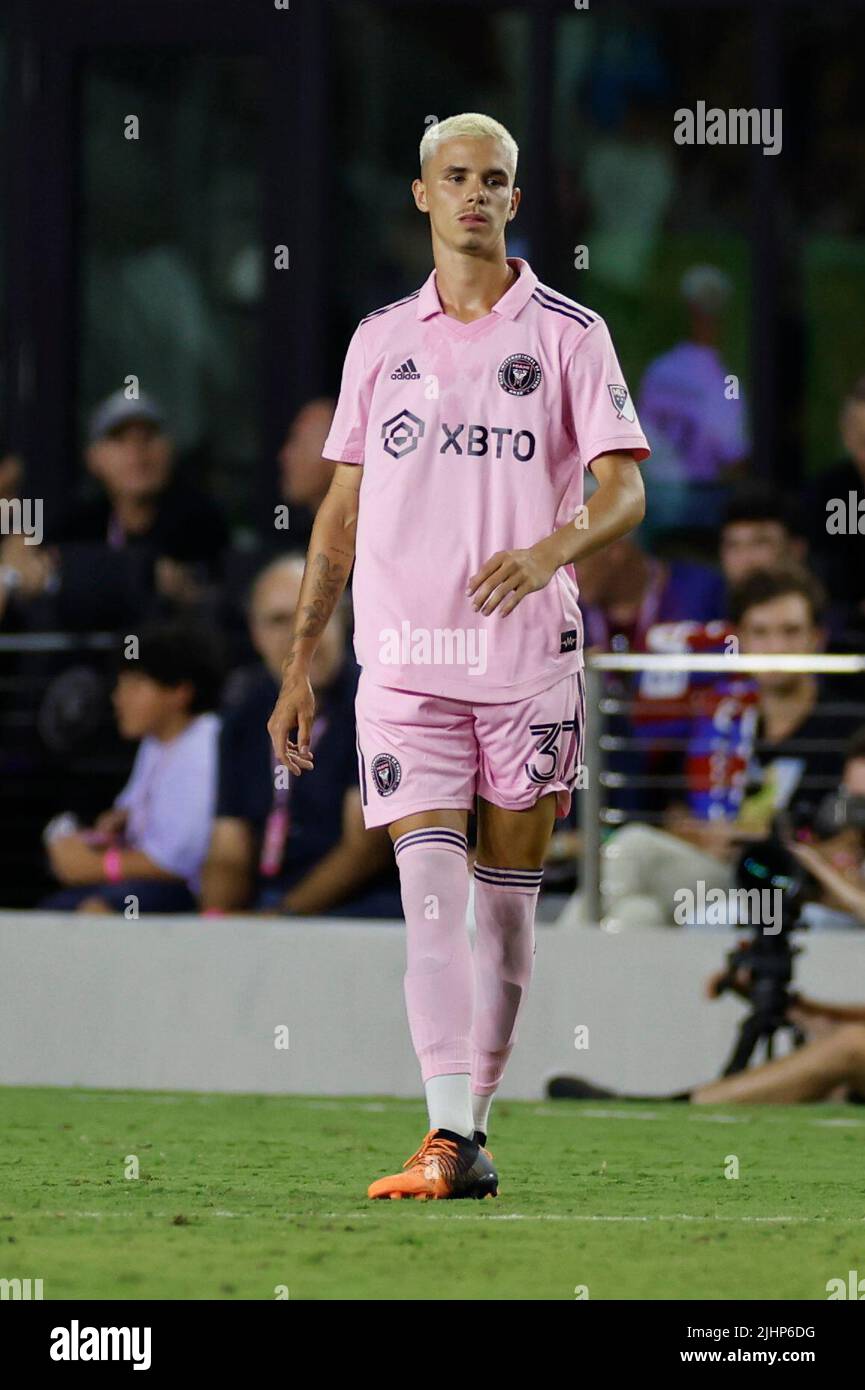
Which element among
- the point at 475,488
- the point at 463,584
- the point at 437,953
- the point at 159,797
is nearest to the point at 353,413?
the point at 475,488

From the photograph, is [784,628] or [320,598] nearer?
[320,598]

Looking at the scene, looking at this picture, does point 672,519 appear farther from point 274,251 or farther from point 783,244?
point 274,251

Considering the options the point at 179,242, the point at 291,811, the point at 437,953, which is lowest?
the point at 437,953

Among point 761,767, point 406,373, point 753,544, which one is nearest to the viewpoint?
point 406,373

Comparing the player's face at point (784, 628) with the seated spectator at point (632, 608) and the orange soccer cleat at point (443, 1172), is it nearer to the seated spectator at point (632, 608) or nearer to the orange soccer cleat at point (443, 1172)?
the seated spectator at point (632, 608)

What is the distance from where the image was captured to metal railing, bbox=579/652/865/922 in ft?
32.1

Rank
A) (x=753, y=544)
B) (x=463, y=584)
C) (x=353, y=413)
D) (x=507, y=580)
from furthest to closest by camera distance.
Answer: (x=753, y=544)
(x=353, y=413)
(x=463, y=584)
(x=507, y=580)

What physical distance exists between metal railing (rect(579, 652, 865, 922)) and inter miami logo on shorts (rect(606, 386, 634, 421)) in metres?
3.74

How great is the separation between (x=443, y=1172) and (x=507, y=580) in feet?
3.81

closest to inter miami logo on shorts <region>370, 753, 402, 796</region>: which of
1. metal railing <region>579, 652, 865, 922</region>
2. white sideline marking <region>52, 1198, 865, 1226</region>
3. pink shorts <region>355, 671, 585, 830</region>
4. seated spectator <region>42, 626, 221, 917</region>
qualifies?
pink shorts <region>355, 671, 585, 830</region>

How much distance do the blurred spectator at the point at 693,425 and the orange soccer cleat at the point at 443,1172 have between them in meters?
7.01

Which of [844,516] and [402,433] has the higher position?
[844,516]

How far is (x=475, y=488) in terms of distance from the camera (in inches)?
234

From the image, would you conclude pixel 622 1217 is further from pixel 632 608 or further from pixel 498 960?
pixel 632 608
